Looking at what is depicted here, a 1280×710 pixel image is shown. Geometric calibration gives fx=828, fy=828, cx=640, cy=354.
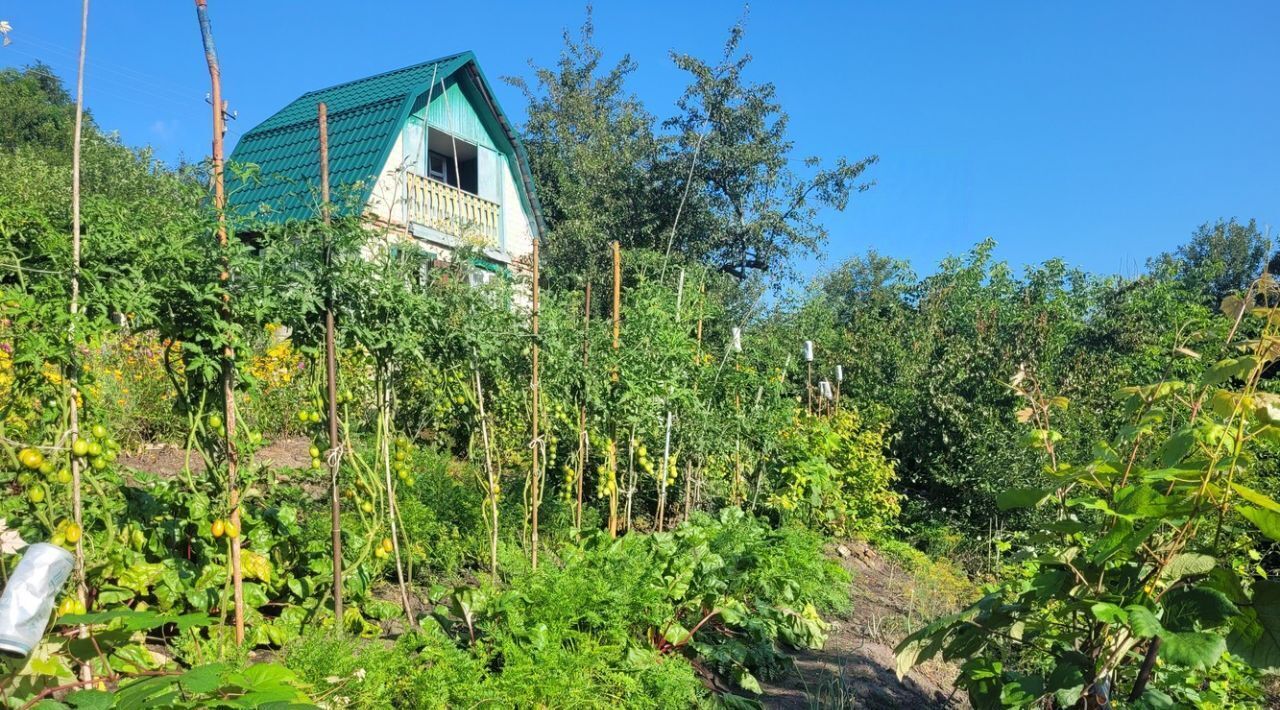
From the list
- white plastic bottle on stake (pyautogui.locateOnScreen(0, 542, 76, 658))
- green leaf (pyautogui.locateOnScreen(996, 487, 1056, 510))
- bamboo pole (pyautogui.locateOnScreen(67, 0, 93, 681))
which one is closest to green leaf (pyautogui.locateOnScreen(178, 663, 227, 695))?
white plastic bottle on stake (pyautogui.locateOnScreen(0, 542, 76, 658))

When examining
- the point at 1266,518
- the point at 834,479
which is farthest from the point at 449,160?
the point at 1266,518

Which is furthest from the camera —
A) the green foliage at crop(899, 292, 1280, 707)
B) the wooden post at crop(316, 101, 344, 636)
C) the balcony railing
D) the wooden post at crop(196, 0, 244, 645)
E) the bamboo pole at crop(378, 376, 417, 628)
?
the balcony railing

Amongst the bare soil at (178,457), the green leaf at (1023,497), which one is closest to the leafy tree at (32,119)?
the bare soil at (178,457)

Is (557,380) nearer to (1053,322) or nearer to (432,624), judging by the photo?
(432,624)

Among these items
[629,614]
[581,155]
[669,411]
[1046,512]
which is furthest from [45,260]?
[581,155]

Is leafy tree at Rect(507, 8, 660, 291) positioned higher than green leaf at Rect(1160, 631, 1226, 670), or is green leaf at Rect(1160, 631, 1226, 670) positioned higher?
leafy tree at Rect(507, 8, 660, 291)

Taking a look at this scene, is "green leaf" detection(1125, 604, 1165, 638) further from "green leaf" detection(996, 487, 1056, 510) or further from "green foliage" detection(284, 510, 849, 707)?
"green foliage" detection(284, 510, 849, 707)

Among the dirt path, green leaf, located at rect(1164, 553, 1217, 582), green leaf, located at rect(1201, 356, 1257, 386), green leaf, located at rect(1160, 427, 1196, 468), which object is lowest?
the dirt path

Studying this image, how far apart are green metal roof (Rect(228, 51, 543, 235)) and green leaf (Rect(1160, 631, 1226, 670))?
9.81m

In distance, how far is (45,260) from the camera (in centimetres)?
285

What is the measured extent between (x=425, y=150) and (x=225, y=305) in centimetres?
897

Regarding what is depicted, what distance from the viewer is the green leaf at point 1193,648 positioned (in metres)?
2.01

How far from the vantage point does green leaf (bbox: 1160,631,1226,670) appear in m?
2.01

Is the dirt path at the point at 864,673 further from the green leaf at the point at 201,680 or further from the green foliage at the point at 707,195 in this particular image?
the green foliage at the point at 707,195
